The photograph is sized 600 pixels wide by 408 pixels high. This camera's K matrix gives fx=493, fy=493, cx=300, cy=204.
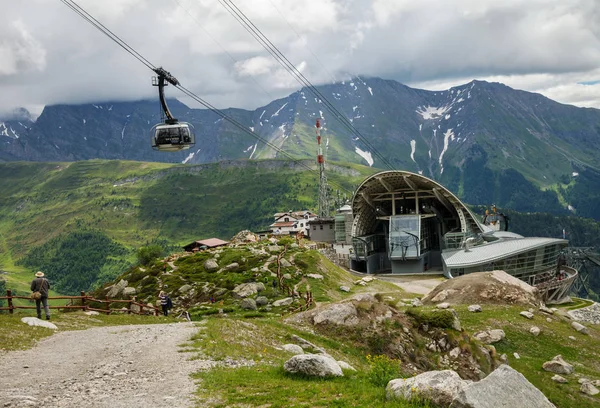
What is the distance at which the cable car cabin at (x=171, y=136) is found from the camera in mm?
36969

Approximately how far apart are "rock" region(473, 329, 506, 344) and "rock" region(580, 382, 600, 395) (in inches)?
292

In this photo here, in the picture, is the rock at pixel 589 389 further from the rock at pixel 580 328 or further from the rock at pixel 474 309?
the rock at pixel 580 328

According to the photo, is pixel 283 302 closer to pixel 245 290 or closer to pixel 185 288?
pixel 245 290

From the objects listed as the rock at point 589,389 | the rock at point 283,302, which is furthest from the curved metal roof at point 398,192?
the rock at point 589,389

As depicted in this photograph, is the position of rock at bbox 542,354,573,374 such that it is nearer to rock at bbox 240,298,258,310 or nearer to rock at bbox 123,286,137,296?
rock at bbox 240,298,258,310

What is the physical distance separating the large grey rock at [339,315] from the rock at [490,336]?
1140 centimetres

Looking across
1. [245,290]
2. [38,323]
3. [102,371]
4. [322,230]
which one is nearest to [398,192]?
[322,230]

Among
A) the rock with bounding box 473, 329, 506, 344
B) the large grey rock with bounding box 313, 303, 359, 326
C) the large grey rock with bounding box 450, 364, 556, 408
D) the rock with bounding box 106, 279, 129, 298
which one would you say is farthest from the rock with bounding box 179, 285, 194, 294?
the large grey rock with bounding box 450, 364, 556, 408

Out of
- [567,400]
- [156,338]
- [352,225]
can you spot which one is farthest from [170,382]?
[352,225]

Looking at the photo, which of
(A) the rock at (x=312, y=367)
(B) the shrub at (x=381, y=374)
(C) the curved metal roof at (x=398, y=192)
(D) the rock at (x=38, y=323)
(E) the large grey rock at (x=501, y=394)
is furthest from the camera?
(C) the curved metal roof at (x=398, y=192)

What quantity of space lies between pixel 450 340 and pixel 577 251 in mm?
103799

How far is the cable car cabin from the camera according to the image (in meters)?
37.0

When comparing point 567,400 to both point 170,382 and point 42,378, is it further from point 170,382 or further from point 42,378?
point 42,378

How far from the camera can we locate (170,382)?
16938mm
